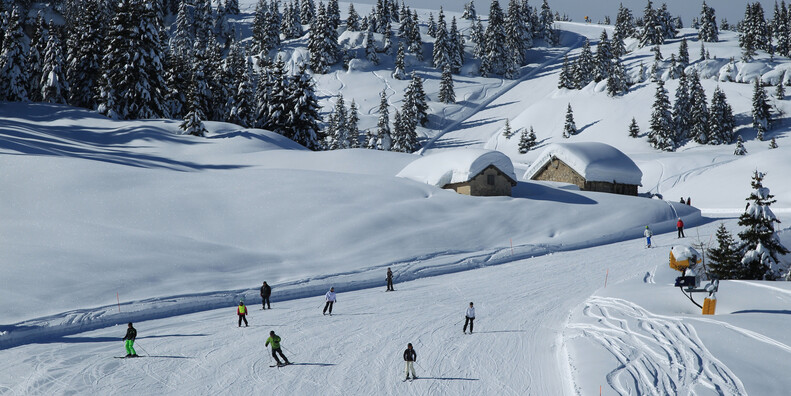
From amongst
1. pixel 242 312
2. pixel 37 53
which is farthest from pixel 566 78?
pixel 242 312

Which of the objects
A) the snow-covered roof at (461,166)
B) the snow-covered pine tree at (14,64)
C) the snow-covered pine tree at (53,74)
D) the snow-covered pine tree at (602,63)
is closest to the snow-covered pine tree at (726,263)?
the snow-covered roof at (461,166)

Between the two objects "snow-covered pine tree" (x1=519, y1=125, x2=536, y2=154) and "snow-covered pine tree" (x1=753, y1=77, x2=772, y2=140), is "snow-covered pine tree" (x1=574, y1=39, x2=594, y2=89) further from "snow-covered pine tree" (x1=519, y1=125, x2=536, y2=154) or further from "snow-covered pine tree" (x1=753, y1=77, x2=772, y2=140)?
"snow-covered pine tree" (x1=753, y1=77, x2=772, y2=140)

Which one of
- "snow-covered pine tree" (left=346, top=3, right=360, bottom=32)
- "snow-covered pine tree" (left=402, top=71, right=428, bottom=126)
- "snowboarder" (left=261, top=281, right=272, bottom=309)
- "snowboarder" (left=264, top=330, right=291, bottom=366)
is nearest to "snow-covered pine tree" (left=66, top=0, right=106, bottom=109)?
"snow-covered pine tree" (left=402, top=71, right=428, bottom=126)

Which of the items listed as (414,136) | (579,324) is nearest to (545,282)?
(579,324)

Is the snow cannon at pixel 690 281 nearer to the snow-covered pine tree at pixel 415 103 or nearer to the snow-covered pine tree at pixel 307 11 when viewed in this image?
the snow-covered pine tree at pixel 415 103

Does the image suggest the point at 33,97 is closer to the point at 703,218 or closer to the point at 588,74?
the point at 703,218

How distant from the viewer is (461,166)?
131 feet

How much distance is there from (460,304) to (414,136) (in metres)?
64.6

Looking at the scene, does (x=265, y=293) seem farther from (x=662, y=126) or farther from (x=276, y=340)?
(x=662, y=126)

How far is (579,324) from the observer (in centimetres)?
1939

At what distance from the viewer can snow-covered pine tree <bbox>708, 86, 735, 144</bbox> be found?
75188 millimetres

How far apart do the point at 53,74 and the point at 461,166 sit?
150 ft

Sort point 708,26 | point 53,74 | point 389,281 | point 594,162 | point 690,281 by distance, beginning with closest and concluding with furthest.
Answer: point 690,281
point 389,281
point 594,162
point 53,74
point 708,26

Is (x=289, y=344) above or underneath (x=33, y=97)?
underneath
